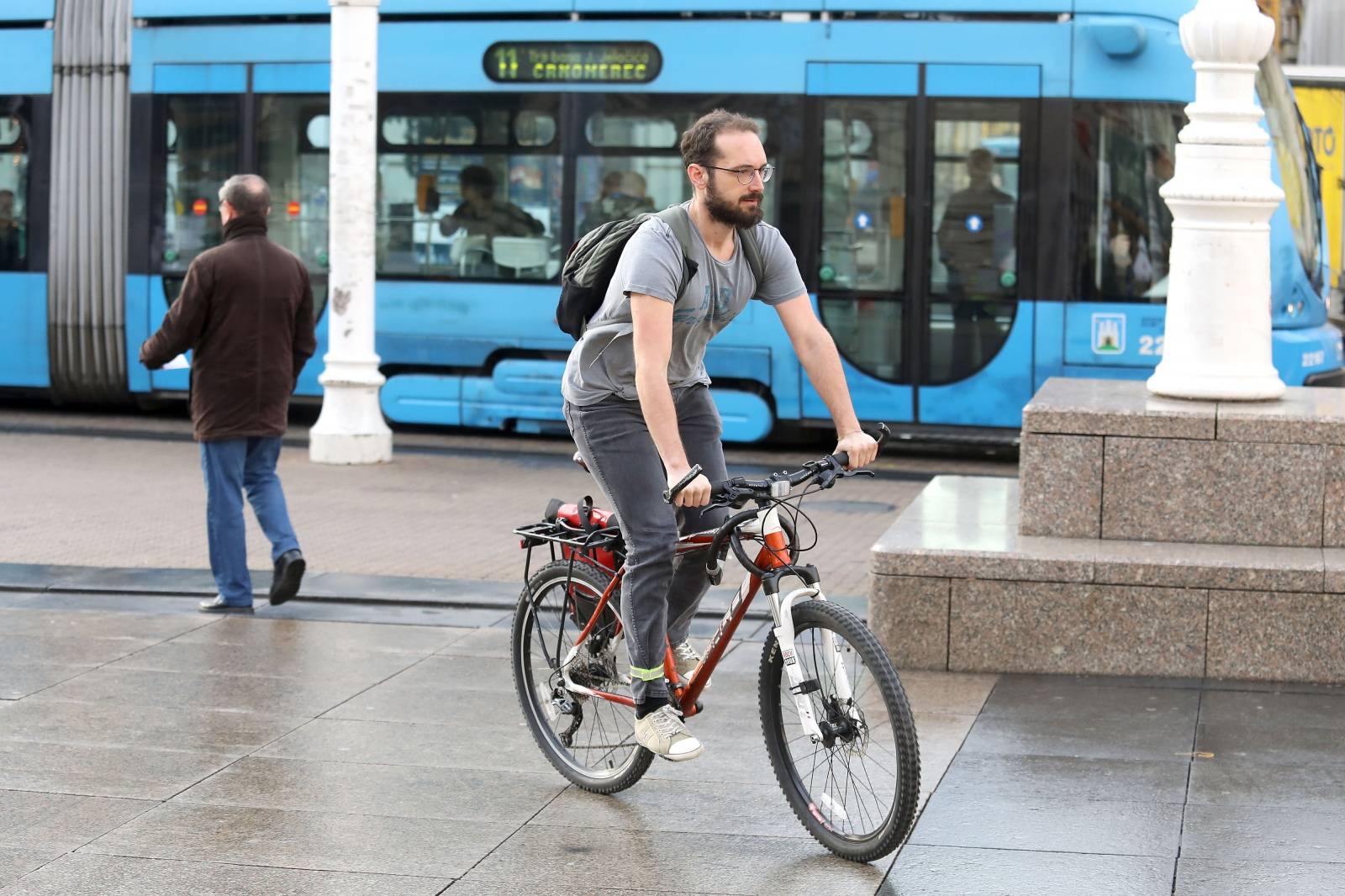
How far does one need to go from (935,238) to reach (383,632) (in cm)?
671

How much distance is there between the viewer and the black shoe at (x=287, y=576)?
780cm

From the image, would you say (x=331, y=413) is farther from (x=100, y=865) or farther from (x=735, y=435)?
(x=100, y=865)

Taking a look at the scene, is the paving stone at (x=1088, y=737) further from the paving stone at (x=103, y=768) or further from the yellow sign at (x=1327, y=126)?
the yellow sign at (x=1327, y=126)

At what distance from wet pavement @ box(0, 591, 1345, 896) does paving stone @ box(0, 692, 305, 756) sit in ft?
0.04

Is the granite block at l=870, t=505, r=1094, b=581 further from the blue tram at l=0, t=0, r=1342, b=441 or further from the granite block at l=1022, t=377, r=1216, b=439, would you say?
the blue tram at l=0, t=0, r=1342, b=441

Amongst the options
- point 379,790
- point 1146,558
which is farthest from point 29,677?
point 1146,558

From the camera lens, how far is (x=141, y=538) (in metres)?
9.69

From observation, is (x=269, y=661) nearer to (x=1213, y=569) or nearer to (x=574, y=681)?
(x=574, y=681)

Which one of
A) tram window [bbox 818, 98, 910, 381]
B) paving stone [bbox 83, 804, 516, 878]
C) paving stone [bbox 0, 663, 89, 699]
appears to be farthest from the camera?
tram window [bbox 818, 98, 910, 381]

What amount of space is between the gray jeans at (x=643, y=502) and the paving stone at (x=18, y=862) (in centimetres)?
141

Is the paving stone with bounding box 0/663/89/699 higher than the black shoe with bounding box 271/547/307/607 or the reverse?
the reverse

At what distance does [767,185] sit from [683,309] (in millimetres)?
8763

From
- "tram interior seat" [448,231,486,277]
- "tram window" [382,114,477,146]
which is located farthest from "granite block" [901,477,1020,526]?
"tram window" [382,114,477,146]

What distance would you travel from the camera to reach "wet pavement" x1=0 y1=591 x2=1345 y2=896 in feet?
14.7
